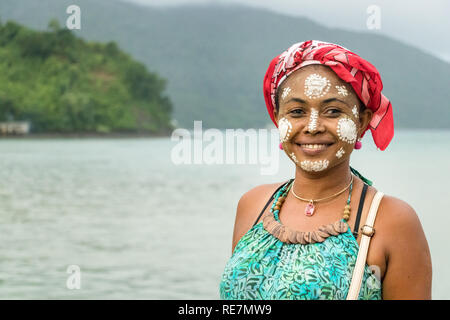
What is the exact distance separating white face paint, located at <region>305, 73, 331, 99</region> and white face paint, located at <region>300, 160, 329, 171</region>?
0.22m

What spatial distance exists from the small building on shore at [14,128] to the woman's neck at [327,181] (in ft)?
280

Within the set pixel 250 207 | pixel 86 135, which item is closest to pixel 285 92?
pixel 250 207

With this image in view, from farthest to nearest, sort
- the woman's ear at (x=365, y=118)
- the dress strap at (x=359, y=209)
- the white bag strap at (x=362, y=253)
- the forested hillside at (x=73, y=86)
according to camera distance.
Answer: the forested hillside at (x=73, y=86), the woman's ear at (x=365, y=118), the dress strap at (x=359, y=209), the white bag strap at (x=362, y=253)

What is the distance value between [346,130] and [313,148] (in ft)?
0.42

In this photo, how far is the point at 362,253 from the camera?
215 cm

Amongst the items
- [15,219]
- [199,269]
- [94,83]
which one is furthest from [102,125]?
[199,269]

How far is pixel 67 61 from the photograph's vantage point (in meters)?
113

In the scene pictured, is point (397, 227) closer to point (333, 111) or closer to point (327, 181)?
point (327, 181)

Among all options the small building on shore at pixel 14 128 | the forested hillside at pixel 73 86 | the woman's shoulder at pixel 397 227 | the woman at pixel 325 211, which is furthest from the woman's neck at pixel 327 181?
the forested hillside at pixel 73 86

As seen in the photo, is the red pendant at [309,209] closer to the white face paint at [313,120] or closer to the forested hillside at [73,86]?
the white face paint at [313,120]

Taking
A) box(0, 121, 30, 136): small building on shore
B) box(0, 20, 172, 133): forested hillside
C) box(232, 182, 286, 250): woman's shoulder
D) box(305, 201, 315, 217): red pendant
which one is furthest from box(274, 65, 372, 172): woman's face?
box(0, 20, 172, 133): forested hillside

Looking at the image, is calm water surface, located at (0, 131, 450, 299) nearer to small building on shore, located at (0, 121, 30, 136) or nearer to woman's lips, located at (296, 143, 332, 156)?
woman's lips, located at (296, 143, 332, 156)

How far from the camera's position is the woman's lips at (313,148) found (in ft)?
7.74

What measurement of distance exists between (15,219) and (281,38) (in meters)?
182
